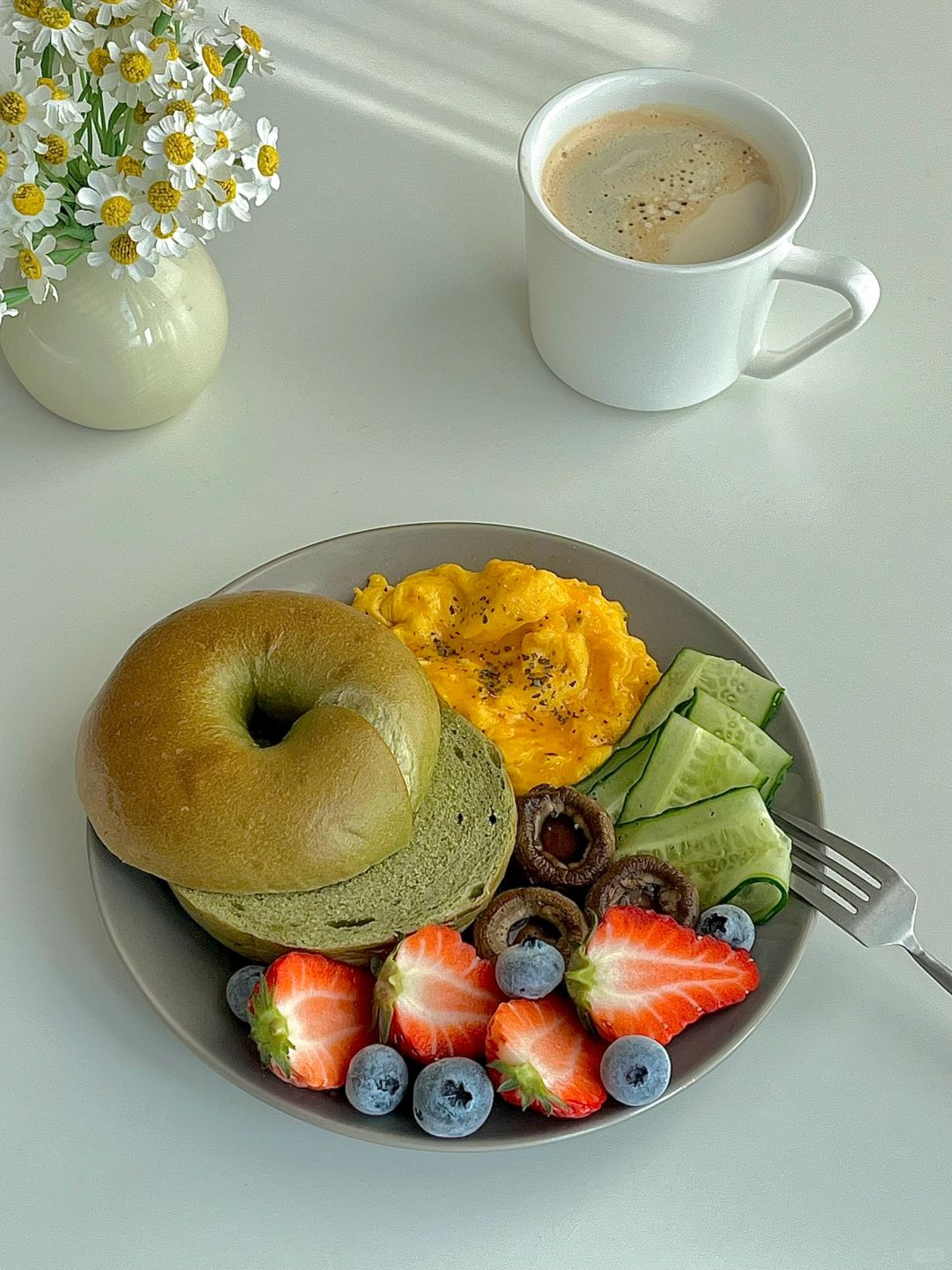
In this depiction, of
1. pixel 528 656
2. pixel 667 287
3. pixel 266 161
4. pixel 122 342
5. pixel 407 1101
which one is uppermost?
pixel 266 161

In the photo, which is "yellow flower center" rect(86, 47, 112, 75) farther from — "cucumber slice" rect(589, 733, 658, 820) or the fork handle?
the fork handle

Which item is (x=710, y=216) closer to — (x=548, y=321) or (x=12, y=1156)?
(x=548, y=321)

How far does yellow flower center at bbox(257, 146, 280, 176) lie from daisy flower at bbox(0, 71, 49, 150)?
0.22 m

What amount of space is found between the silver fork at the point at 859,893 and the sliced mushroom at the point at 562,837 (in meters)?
0.20

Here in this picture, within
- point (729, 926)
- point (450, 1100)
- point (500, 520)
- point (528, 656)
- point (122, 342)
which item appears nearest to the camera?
point (450, 1100)

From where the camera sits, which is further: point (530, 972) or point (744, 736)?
point (744, 736)

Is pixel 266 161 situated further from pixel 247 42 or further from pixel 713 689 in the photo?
pixel 713 689

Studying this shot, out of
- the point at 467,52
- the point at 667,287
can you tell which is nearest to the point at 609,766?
the point at 667,287

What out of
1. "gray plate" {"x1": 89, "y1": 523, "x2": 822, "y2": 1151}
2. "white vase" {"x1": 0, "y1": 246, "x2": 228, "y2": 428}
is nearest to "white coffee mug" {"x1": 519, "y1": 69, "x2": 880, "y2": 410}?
"gray plate" {"x1": 89, "y1": 523, "x2": 822, "y2": 1151}

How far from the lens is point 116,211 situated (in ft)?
4.53

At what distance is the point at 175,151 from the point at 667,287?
23.2 inches

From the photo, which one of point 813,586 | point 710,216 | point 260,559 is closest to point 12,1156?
point 260,559

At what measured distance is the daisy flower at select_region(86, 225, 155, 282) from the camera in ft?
4.60

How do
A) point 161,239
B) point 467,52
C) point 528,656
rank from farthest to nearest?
point 467,52, point 528,656, point 161,239
